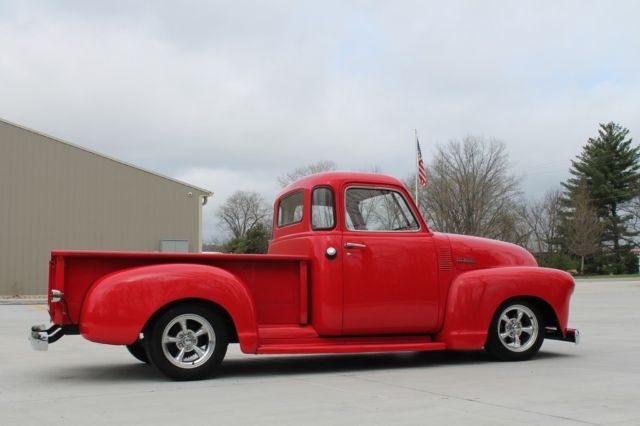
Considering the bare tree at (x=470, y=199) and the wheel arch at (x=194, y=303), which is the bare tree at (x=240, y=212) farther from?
the wheel arch at (x=194, y=303)

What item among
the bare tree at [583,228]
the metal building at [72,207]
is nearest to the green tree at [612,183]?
the bare tree at [583,228]

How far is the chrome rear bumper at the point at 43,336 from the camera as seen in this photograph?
22.6ft

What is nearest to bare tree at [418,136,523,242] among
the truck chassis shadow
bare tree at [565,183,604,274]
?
bare tree at [565,183,604,274]

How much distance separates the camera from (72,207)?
31.5 m

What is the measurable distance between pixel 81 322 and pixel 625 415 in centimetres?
488

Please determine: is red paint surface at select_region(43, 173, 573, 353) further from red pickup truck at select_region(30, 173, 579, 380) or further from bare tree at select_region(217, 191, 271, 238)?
bare tree at select_region(217, 191, 271, 238)

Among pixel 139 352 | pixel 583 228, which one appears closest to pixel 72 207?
pixel 139 352

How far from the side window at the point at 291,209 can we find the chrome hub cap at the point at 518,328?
2.72m

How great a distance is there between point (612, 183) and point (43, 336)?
247 feet

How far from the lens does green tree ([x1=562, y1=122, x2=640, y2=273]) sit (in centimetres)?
7350

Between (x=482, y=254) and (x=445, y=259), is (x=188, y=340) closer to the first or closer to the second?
(x=445, y=259)

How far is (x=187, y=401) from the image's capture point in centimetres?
603

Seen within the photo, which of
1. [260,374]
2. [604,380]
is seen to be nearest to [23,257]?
[260,374]

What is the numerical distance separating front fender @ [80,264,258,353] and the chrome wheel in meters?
0.24
